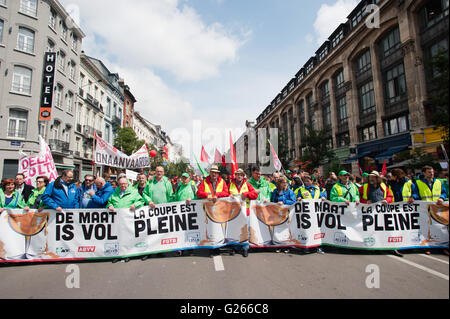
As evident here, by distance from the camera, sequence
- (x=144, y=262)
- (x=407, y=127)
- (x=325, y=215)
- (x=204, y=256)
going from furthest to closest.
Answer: (x=407, y=127) → (x=325, y=215) → (x=204, y=256) → (x=144, y=262)

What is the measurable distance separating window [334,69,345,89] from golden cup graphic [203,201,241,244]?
24925 mm

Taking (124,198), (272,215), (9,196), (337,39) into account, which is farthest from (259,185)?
(337,39)

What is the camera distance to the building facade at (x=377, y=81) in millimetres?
15875

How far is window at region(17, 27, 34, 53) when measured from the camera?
1833 centimetres

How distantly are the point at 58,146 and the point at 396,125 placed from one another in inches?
1130

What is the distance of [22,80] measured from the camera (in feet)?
60.1

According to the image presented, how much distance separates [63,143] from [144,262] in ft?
70.9

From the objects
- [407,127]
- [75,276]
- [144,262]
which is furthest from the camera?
[407,127]

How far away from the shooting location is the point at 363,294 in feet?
9.84

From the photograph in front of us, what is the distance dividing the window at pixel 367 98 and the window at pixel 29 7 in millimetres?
29470

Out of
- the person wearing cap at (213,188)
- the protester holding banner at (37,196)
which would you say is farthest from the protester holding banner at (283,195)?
the protester holding banner at (37,196)

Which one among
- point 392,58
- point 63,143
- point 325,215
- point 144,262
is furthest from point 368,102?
point 63,143

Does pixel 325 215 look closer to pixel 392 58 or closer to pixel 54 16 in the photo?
pixel 392 58

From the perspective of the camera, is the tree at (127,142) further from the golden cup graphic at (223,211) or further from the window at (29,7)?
the golden cup graphic at (223,211)
